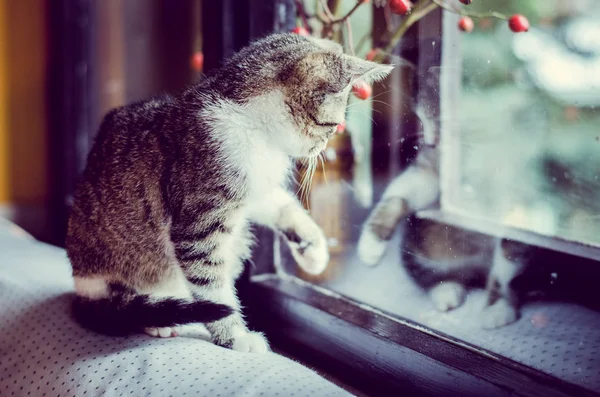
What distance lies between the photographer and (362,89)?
96 centimetres

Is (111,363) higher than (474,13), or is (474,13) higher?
(474,13)

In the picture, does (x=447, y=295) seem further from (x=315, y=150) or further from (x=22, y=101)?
(x=22, y=101)

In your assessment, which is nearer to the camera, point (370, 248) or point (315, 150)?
point (315, 150)

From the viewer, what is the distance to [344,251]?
3.76 feet

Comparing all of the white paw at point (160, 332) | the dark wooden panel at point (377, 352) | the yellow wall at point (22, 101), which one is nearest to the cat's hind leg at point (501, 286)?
the dark wooden panel at point (377, 352)

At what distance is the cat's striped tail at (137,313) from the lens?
2.69 ft

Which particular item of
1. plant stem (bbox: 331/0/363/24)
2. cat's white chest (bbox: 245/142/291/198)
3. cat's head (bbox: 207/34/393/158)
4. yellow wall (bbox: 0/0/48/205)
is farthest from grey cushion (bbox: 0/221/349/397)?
yellow wall (bbox: 0/0/48/205)

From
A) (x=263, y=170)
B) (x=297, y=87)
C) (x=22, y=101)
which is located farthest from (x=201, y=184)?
(x=22, y=101)

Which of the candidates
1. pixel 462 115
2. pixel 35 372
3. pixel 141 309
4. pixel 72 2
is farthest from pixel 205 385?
pixel 72 2

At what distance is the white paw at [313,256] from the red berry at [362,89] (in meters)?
0.27

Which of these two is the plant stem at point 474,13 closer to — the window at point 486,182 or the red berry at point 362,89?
the window at point 486,182

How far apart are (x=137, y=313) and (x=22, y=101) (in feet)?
6.02

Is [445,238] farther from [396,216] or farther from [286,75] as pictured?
[286,75]

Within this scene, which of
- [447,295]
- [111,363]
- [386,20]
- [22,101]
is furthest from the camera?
[22,101]
